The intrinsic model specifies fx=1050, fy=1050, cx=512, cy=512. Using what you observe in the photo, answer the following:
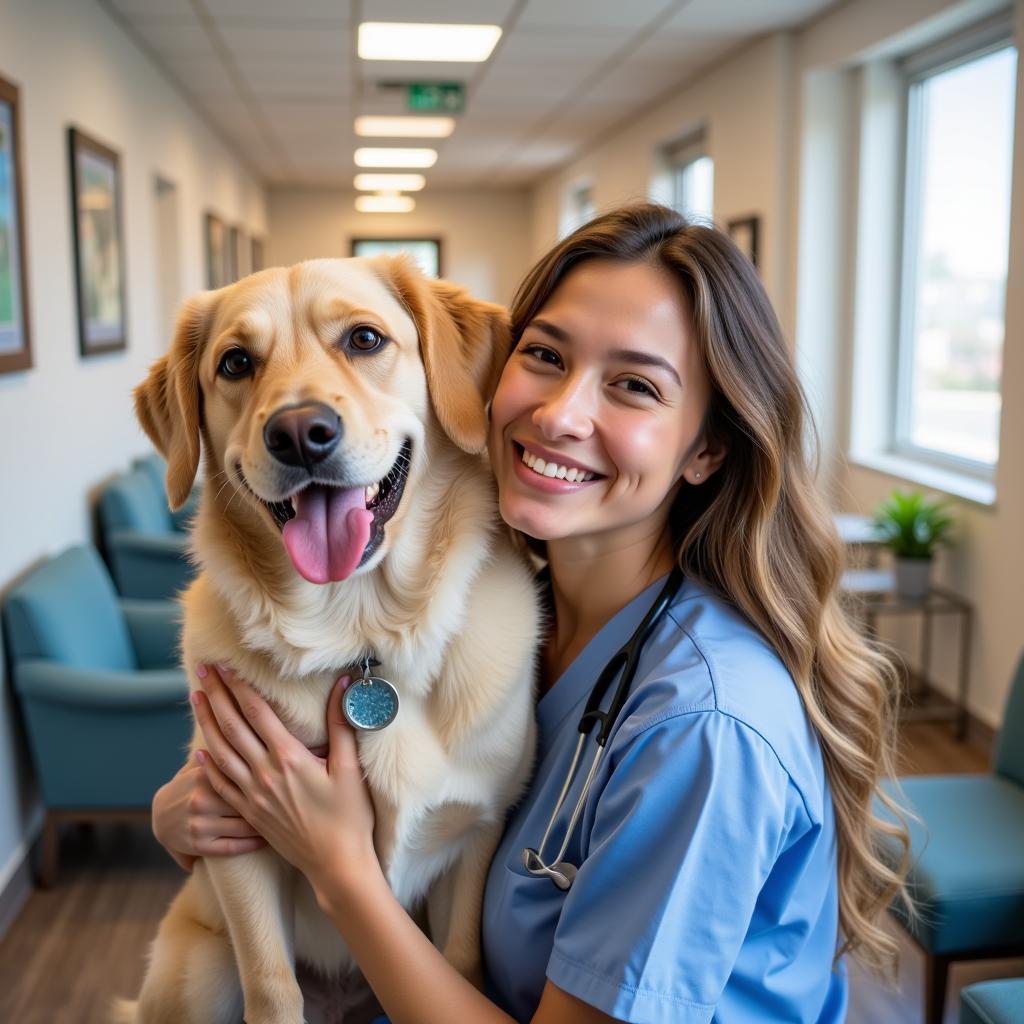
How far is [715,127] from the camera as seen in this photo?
6.53 meters

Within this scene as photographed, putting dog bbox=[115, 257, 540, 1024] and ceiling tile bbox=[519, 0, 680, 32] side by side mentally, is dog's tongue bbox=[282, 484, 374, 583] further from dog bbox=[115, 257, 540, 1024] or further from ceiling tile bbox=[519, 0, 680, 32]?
ceiling tile bbox=[519, 0, 680, 32]

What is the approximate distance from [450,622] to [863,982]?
6.07 feet

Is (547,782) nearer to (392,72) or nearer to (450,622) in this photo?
(450,622)

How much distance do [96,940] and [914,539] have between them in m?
3.23

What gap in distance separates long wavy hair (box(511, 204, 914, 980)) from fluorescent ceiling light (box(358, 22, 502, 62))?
4305 mm

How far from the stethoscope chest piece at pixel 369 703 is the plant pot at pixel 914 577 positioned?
3.32 metres

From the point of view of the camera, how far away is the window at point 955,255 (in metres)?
4.35

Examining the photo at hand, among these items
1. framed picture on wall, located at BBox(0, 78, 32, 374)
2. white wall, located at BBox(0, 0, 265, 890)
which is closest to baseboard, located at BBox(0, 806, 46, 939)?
white wall, located at BBox(0, 0, 265, 890)

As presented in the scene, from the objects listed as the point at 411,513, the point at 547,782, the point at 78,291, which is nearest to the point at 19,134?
the point at 78,291

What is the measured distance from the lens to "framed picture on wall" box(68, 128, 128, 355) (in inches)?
163

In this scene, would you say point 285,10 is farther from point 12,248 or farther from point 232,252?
point 232,252

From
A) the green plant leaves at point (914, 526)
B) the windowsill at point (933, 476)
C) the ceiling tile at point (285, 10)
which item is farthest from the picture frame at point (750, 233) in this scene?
the ceiling tile at point (285, 10)

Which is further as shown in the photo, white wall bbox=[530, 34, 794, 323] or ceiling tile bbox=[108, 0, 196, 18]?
white wall bbox=[530, 34, 794, 323]

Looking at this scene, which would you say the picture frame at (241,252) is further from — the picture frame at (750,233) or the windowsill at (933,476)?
the windowsill at (933,476)
